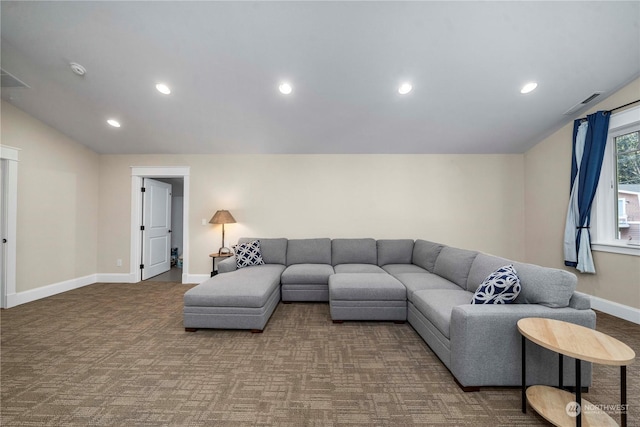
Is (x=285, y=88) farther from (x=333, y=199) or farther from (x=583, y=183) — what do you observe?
(x=583, y=183)

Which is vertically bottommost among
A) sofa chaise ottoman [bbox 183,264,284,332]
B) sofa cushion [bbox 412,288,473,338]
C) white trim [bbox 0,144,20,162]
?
sofa chaise ottoman [bbox 183,264,284,332]

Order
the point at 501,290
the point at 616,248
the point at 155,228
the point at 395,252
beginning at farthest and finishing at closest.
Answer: the point at 155,228 < the point at 395,252 < the point at 616,248 < the point at 501,290

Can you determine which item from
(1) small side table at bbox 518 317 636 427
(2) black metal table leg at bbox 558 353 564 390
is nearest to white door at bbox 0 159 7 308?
(1) small side table at bbox 518 317 636 427

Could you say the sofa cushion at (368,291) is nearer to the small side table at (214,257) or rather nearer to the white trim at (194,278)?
the small side table at (214,257)

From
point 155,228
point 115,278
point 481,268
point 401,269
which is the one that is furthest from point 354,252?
point 115,278

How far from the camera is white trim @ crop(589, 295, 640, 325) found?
9.82 feet

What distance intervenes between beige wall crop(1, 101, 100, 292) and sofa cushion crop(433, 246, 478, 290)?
19.5 feet

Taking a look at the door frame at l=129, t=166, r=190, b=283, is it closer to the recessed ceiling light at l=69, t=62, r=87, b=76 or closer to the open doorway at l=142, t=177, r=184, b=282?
the open doorway at l=142, t=177, r=184, b=282

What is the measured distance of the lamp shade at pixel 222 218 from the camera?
4332 mm

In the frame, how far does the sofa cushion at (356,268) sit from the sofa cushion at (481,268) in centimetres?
126

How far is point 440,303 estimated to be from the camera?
7.77ft

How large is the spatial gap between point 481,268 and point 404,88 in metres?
2.29

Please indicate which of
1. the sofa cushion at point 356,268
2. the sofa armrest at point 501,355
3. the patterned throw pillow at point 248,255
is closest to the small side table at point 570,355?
the sofa armrest at point 501,355

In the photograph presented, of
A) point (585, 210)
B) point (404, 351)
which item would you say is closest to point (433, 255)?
point (404, 351)
